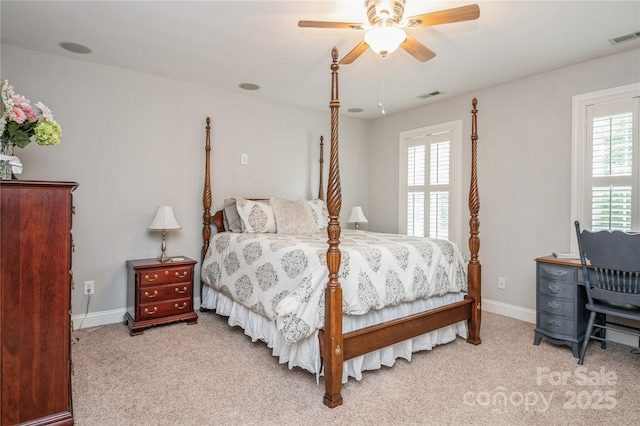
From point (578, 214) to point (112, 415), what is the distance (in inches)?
151

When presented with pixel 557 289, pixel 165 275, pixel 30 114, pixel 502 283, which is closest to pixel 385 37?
pixel 30 114

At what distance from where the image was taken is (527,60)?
123 inches

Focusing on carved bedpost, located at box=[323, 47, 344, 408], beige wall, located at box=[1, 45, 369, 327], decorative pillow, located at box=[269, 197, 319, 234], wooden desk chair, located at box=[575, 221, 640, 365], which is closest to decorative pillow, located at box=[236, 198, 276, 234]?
decorative pillow, located at box=[269, 197, 319, 234]

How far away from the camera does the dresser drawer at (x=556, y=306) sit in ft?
9.02

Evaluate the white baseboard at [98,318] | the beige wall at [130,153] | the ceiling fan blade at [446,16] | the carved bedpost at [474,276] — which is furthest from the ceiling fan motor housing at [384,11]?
the white baseboard at [98,318]

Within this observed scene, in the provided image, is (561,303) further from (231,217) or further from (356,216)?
(231,217)

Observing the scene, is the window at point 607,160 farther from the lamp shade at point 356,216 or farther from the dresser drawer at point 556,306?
the lamp shade at point 356,216

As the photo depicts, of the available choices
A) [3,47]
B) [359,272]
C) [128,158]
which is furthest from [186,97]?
[359,272]

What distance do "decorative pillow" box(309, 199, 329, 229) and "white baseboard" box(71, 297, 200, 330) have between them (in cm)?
216

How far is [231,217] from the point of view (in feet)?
12.4

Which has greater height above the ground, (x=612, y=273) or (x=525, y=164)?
(x=525, y=164)

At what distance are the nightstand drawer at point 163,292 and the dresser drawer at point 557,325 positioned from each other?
123 inches

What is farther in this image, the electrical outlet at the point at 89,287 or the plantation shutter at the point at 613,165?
the electrical outlet at the point at 89,287

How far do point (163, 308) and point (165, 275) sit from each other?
11.9 inches
